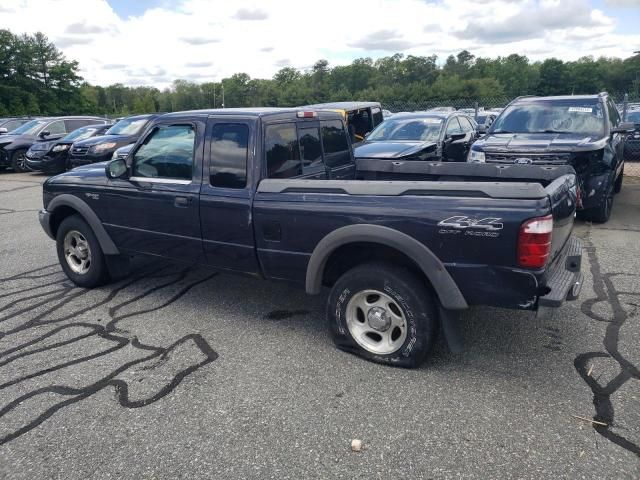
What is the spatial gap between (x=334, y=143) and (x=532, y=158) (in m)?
3.84

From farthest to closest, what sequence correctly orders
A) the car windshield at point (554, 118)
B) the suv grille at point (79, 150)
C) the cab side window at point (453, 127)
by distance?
the suv grille at point (79, 150)
the cab side window at point (453, 127)
the car windshield at point (554, 118)

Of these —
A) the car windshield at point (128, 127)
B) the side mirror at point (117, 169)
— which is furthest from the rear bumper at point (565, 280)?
the car windshield at point (128, 127)

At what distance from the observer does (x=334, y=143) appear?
15.3 feet

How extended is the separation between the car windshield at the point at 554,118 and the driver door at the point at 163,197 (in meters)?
5.94

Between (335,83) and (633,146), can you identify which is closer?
(633,146)

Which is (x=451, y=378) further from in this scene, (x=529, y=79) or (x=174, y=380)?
(x=529, y=79)

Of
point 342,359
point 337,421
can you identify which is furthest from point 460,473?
point 342,359

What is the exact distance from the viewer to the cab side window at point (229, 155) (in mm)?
3879

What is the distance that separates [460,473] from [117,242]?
12.1 ft

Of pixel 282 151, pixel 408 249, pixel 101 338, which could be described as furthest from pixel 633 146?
pixel 101 338

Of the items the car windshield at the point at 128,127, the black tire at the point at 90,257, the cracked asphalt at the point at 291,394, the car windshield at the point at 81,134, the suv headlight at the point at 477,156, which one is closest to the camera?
the cracked asphalt at the point at 291,394

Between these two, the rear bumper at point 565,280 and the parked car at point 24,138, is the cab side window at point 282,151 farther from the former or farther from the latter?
the parked car at point 24,138

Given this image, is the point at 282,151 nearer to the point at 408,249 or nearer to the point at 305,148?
the point at 305,148

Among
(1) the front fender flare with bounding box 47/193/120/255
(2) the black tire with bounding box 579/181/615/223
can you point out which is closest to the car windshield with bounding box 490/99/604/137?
(2) the black tire with bounding box 579/181/615/223
